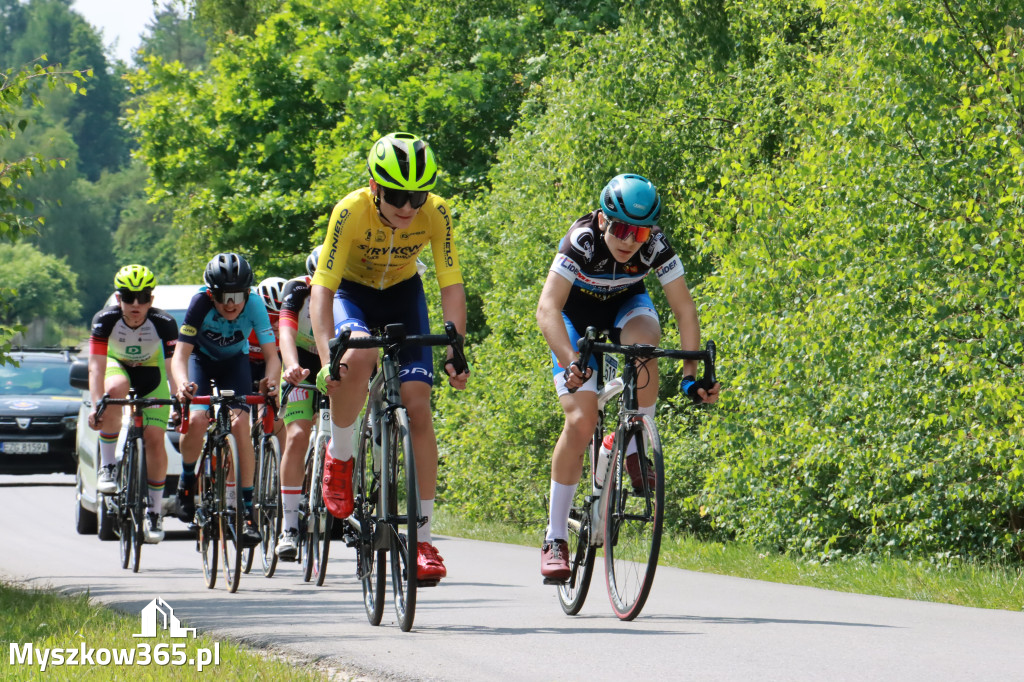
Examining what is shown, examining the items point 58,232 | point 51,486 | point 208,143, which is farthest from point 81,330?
point 51,486

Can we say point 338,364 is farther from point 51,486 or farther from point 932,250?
point 51,486

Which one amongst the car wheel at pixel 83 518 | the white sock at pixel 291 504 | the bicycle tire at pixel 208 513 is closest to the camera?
the bicycle tire at pixel 208 513

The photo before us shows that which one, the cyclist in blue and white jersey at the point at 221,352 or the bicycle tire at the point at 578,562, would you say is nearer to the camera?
the bicycle tire at the point at 578,562

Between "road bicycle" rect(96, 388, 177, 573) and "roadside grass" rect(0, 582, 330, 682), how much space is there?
218cm

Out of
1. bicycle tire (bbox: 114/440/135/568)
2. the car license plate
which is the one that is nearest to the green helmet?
bicycle tire (bbox: 114/440/135/568)

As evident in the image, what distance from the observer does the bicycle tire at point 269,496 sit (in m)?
10.3

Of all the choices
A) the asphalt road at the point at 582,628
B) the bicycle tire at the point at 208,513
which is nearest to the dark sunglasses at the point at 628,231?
the asphalt road at the point at 582,628

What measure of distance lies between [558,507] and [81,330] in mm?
121416

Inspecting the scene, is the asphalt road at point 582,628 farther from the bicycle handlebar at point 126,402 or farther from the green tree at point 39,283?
the green tree at point 39,283

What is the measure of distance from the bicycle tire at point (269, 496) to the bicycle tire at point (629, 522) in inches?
144

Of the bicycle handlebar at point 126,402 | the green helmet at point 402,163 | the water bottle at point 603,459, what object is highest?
the green helmet at point 402,163

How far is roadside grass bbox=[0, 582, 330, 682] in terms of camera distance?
5.85 m

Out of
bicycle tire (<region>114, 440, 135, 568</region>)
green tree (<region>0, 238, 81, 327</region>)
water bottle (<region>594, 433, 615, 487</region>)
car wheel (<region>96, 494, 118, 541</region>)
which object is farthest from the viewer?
green tree (<region>0, 238, 81, 327</region>)

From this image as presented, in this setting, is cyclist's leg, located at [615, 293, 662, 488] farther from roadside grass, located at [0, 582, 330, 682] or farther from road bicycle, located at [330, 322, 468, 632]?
roadside grass, located at [0, 582, 330, 682]
